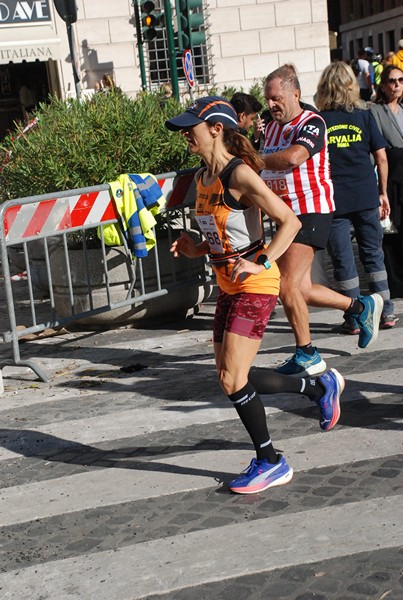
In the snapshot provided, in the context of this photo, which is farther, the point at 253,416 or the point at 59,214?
the point at 59,214

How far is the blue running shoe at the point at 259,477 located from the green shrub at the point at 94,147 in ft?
14.2

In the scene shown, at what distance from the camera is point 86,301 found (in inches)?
349

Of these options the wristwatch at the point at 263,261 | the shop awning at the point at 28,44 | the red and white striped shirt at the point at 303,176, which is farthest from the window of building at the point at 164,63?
the wristwatch at the point at 263,261


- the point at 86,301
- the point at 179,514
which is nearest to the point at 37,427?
the point at 179,514

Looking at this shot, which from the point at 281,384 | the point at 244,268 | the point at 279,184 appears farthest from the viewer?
the point at 279,184

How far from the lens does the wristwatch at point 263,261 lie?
16.3 feet

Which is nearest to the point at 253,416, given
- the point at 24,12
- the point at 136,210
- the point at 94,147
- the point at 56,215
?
the point at 56,215

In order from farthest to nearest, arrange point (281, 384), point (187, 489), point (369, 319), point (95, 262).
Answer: point (95, 262), point (369, 319), point (281, 384), point (187, 489)

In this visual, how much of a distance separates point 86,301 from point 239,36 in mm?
18976

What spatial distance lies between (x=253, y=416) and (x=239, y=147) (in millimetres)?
1312

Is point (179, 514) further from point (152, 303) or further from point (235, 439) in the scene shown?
point (152, 303)

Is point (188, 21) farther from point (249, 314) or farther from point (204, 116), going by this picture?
point (249, 314)

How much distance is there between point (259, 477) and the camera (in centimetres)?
510

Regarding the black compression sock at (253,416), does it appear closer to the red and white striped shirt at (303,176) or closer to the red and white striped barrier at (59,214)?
the red and white striped shirt at (303,176)
